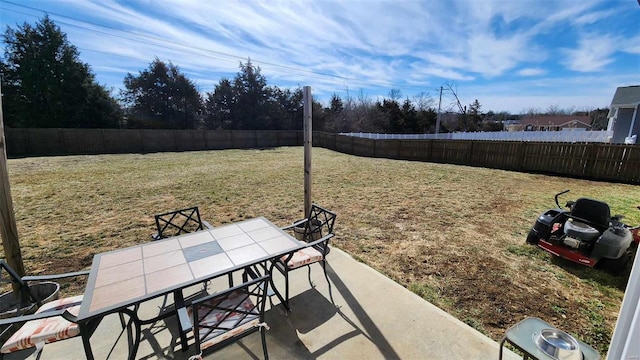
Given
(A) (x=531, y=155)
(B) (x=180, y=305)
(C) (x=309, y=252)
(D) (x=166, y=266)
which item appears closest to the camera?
(B) (x=180, y=305)

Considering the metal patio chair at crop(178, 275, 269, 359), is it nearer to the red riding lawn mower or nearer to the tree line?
the red riding lawn mower

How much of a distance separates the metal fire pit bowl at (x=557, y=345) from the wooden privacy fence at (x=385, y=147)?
10.7 metres

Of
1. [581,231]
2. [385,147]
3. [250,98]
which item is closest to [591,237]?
[581,231]

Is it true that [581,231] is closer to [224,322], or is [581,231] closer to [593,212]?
[593,212]

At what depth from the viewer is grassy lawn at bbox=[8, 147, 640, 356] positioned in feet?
8.55

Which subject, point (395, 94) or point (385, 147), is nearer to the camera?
point (385, 147)

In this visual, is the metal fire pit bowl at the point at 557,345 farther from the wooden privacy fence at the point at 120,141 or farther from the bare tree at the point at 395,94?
the bare tree at the point at 395,94

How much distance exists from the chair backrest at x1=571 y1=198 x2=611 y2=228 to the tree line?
2353cm

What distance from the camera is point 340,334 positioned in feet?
6.75

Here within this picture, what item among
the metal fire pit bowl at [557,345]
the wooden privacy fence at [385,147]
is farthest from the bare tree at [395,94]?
the metal fire pit bowl at [557,345]

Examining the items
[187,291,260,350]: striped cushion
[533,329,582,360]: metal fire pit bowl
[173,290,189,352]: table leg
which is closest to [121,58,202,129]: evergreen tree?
[173,290,189,352]: table leg

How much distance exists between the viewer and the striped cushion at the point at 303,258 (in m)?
2.35

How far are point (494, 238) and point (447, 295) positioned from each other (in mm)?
1968

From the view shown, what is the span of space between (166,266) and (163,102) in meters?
23.9
